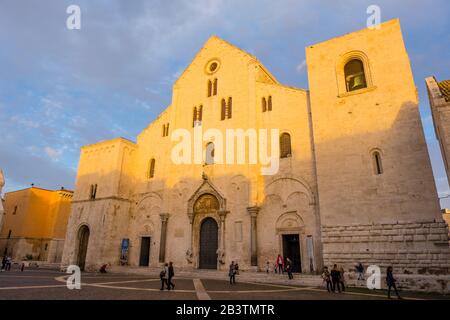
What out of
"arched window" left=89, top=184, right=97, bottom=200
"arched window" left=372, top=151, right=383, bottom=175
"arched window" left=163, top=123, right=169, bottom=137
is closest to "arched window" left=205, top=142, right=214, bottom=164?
"arched window" left=163, top=123, right=169, bottom=137

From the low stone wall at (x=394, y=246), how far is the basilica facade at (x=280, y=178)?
0.05 m

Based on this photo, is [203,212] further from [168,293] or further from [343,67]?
[343,67]

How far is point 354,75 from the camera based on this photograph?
736 inches

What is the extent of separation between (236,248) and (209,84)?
587 inches

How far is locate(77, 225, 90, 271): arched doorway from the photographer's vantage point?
2650 centimetres

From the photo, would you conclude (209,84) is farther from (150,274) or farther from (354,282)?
(354,282)

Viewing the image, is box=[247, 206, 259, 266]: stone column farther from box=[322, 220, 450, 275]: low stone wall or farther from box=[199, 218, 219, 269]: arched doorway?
box=[322, 220, 450, 275]: low stone wall

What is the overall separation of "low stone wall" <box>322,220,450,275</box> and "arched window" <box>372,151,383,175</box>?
2.95 m

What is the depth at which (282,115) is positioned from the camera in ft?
71.7

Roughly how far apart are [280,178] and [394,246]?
26.9 feet

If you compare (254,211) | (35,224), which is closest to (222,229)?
(254,211)
